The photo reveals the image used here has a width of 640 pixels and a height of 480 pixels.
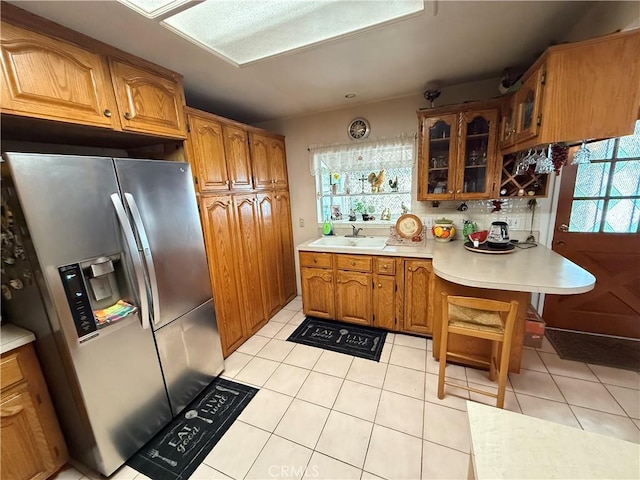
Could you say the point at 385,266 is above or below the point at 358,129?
below

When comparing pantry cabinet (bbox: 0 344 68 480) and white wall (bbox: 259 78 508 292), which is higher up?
white wall (bbox: 259 78 508 292)

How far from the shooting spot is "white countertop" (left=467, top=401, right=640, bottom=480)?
24.4 inches

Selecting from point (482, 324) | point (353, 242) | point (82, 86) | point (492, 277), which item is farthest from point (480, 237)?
point (82, 86)

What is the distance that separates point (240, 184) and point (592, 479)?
2.49m

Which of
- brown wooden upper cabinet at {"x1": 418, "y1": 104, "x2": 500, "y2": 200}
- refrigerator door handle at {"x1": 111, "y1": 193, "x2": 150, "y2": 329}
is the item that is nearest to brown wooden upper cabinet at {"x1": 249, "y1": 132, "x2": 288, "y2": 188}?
refrigerator door handle at {"x1": 111, "y1": 193, "x2": 150, "y2": 329}

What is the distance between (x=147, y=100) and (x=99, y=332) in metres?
1.37

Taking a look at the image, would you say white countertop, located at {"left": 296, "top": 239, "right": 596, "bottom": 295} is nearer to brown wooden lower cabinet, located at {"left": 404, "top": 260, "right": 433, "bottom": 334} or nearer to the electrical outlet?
brown wooden lower cabinet, located at {"left": 404, "top": 260, "right": 433, "bottom": 334}

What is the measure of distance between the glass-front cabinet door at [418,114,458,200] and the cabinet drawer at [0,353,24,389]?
2.87m

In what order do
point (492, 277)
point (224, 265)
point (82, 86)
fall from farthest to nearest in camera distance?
point (224, 265), point (492, 277), point (82, 86)

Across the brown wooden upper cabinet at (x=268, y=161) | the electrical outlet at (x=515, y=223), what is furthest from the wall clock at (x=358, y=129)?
the electrical outlet at (x=515, y=223)

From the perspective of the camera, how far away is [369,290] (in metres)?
2.51

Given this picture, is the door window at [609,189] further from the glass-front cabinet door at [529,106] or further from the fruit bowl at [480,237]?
the glass-front cabinet door at [529,106]

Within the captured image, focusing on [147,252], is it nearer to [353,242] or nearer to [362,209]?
[353,242]

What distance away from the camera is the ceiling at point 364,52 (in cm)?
126
